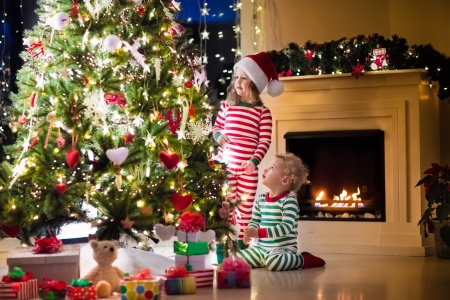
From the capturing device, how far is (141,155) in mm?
4418

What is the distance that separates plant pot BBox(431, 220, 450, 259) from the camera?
5473 mm

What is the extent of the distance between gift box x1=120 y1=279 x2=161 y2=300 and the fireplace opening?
108 inches

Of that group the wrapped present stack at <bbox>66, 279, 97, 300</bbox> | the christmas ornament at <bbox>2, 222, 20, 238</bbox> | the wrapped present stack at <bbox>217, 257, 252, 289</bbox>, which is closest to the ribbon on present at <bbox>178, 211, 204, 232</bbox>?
the wrapped present stack at <bbox>217, 257, 252, 289</bbox>

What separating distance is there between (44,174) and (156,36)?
104 cm

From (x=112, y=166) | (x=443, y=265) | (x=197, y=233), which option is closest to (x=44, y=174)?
(x=112, y=166)

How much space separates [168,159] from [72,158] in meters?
0.51

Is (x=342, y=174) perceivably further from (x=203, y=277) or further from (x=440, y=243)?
(x=203, y=277)

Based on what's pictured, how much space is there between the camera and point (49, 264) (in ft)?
12.6

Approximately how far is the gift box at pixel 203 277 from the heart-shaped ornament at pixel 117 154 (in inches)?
30.0

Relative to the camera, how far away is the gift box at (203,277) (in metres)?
3.92

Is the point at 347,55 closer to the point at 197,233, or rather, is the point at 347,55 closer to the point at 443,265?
the point at 443,265

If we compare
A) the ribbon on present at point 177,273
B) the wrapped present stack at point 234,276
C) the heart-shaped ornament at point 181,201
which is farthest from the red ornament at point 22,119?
the wrapped present stack at point 234,276

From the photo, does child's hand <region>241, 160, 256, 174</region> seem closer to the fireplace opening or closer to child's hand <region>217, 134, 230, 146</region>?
child's hand <region>217, 134, 230, 146</region>

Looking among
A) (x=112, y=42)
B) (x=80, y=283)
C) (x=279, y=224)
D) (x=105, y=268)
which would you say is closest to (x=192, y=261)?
(x=105, y=268)
